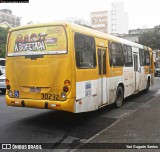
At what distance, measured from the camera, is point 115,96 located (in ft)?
35.3

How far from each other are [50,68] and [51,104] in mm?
977

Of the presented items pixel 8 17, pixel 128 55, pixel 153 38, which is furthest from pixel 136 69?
pixel 8 17

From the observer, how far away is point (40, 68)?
7.89 metres

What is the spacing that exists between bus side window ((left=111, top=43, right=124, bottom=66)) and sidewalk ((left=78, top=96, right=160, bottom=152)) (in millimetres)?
2184

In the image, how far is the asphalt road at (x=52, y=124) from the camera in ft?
22.5

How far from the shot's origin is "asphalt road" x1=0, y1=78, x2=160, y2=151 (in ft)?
22.5

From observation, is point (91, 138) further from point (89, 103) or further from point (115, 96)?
point (115, 96)

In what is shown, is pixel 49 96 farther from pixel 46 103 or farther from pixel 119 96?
pixel 119 96

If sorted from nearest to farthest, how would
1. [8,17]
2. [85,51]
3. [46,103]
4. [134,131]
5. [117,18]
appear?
[134,131] → [46,103] → [85,51] → [8,17] → [117,18]

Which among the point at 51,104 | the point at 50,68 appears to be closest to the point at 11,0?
the point at 50,68

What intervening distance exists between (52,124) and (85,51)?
2.34 metres

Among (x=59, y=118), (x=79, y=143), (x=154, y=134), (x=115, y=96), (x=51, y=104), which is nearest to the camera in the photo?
(x=79, y=143)

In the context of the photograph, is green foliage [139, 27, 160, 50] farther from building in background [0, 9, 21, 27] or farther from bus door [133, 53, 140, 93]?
building in background [0, 9, 21, 27]

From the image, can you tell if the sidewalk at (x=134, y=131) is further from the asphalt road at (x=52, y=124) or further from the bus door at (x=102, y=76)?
the bus door at (x=102, y=76)
